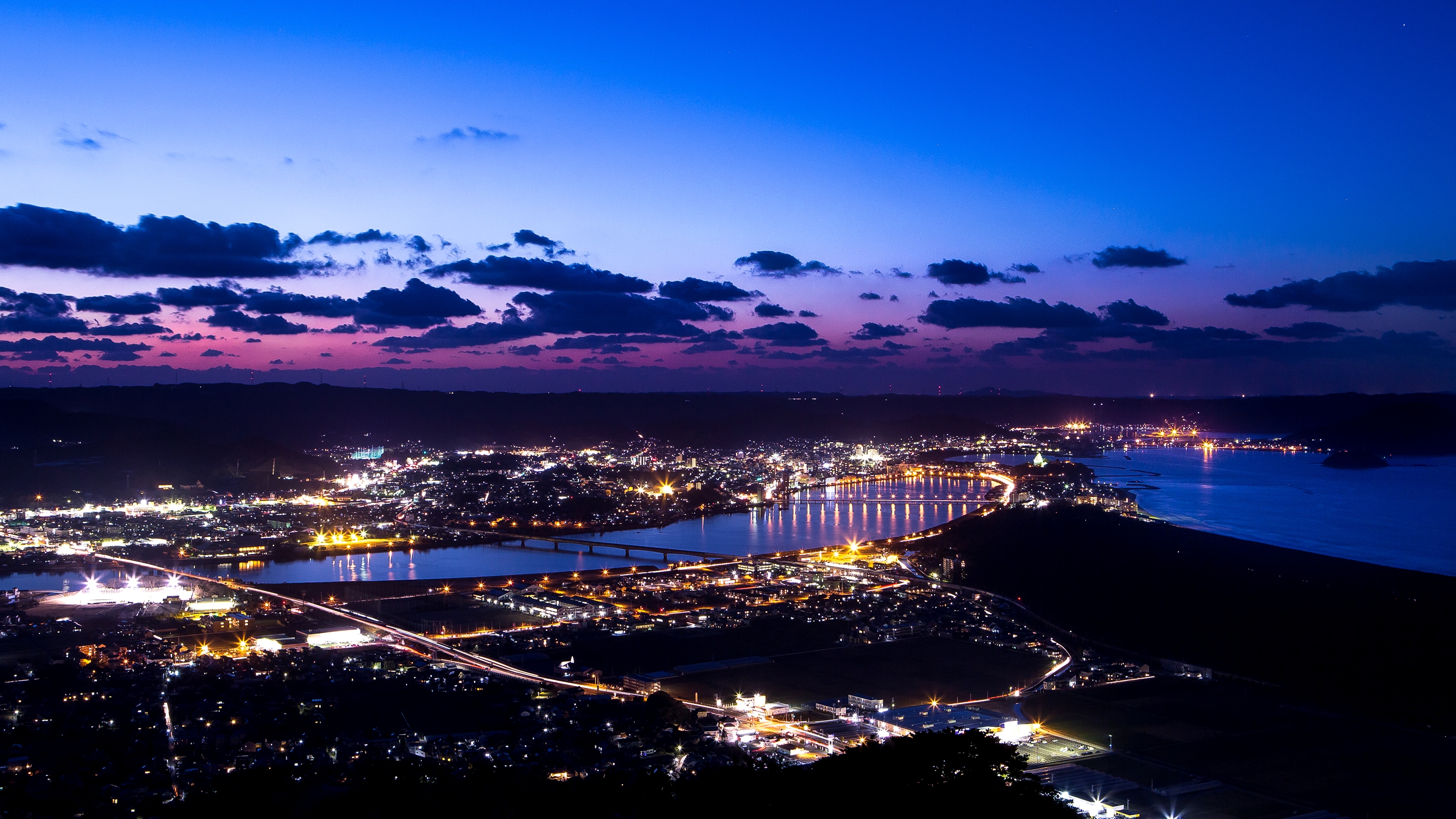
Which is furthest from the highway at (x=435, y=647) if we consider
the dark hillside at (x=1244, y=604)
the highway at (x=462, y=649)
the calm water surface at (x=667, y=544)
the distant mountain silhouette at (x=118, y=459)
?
the distant mountain silhouette at (x=118, y=459)

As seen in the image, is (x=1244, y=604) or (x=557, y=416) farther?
(x=557, y=416)

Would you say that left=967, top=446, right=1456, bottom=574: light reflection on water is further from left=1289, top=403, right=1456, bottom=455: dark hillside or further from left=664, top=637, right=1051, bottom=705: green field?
left=664, top=637, right=1051, bottom=705: green field

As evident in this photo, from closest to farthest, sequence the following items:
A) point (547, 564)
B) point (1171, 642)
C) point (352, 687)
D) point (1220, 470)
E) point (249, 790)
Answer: point (249, 790), point (352, 687), point (1171, 642), point (547, 564), point (1220, 470)

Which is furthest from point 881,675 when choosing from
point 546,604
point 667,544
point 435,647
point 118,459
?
point 118,459

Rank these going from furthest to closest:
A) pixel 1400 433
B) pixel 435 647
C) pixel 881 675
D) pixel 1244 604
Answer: pixel 1400 433, pixel 1244 604, pixel 435 647, pixel 881 675

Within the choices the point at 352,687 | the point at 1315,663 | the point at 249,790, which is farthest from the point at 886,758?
the point at 1315,663

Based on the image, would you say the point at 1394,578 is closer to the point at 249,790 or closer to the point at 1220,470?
the point at 249,790

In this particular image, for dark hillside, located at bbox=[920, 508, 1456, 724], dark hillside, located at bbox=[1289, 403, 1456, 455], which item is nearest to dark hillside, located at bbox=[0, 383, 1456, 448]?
dark hillside, located at bbox=[1289, 403, 1456, 455]

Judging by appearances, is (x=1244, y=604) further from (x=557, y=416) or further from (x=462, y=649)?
(x=557, y=416)

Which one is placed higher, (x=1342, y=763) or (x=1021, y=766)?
(x=1021, y=766)
